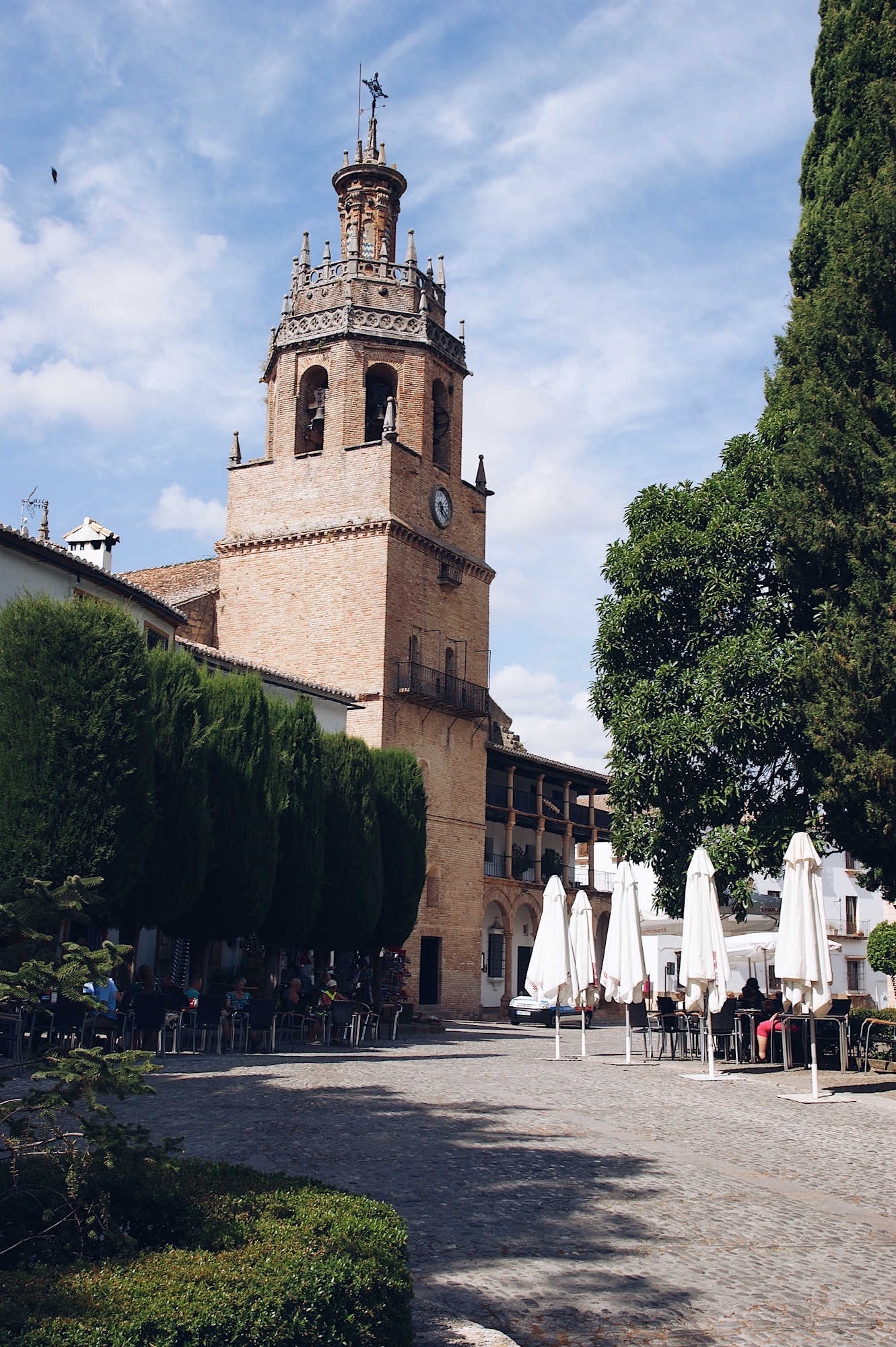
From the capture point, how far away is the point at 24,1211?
15.4 feet

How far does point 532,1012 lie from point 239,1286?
34.0 metres

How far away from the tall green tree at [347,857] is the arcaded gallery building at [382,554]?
8677 mm

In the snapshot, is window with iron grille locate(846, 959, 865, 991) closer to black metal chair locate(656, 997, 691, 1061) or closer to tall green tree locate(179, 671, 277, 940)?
black metal chair locate(656, 997, 691, 1061)

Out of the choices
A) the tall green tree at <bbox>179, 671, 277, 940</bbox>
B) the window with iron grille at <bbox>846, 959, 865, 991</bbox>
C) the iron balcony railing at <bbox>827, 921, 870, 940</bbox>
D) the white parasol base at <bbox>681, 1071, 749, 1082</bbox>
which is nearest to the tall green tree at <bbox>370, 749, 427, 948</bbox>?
the tall green tree at <bbox>179, 671, 277, 940</bbox>

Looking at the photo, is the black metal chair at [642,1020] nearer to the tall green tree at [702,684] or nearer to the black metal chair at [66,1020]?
the tall green tree at [702,684]

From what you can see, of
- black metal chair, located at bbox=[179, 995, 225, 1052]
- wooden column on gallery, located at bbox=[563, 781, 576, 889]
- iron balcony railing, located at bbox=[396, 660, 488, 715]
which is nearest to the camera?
black metal chair, located at bbox=[179, 995, 225, 1052]

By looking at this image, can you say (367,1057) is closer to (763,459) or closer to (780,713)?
(780,713)

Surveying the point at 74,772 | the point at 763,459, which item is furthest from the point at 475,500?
the point at 74,772

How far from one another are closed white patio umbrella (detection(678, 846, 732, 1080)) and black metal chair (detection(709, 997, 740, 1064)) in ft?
2.12

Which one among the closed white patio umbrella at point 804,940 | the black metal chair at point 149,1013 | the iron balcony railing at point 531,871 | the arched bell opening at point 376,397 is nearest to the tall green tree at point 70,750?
the black metal chair at point 149,1013

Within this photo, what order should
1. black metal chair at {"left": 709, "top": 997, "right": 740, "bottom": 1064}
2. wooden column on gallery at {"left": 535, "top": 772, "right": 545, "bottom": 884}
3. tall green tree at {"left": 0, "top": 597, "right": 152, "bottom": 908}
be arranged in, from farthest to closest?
wooden column on gallery at {"left": 535, "top": 772, "right": 545, "bottom": 884}
black metal chair at {"left": 709, "top": 997, "right": 740, "bottom": 1064}
tall green tree at {"left": 0, "top": 597, "right": 152, "bottom": 908}

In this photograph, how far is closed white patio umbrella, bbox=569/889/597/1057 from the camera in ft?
64.3

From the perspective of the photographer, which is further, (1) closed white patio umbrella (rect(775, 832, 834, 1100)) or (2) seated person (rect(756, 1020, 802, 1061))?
(2) seated person (rect(756, 1020, 802, 1061))

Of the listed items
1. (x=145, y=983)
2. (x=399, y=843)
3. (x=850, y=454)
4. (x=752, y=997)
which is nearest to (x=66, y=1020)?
(x=145, y=983)
